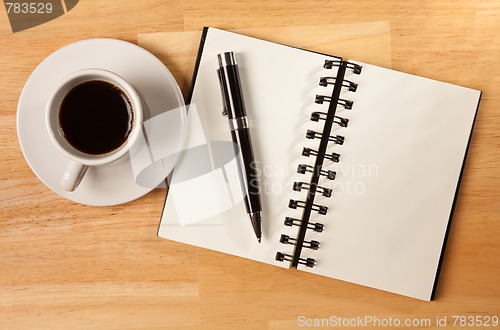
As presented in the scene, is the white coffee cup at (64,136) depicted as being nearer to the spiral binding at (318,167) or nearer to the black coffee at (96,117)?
the black coffee at (96,117)

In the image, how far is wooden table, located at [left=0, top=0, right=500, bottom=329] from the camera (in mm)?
844

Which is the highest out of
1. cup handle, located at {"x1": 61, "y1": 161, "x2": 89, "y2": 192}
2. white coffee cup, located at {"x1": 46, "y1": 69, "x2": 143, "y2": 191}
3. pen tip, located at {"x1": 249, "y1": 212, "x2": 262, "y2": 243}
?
white coffee cup, located at {"x1": 46, "y1": 69, "x2": 143, "y2": 191}

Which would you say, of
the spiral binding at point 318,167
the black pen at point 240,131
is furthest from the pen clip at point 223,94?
the spiral binding at point 318,167

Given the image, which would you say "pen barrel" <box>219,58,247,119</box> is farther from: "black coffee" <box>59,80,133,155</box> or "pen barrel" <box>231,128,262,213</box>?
"black coffee" <box>59,80,133,155</box>

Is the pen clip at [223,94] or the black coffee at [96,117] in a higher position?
the pen clip at [223,94]

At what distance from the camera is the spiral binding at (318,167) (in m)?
0.83

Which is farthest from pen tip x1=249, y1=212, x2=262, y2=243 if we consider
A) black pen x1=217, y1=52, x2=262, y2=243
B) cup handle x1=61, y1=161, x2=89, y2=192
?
cup handle x1=61, y1=161, x2=89, y2=192

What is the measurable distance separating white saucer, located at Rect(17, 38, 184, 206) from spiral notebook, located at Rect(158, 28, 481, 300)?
58mm

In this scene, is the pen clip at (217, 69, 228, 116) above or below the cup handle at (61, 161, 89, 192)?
above

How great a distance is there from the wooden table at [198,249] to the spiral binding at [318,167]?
31mm

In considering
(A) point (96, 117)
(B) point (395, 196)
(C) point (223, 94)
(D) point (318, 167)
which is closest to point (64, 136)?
(A) point (96, 117)

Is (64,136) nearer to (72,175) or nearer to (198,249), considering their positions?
(72,175)

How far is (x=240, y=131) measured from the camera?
2.70ft

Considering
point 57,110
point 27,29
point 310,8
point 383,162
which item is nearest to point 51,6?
point 27,29
